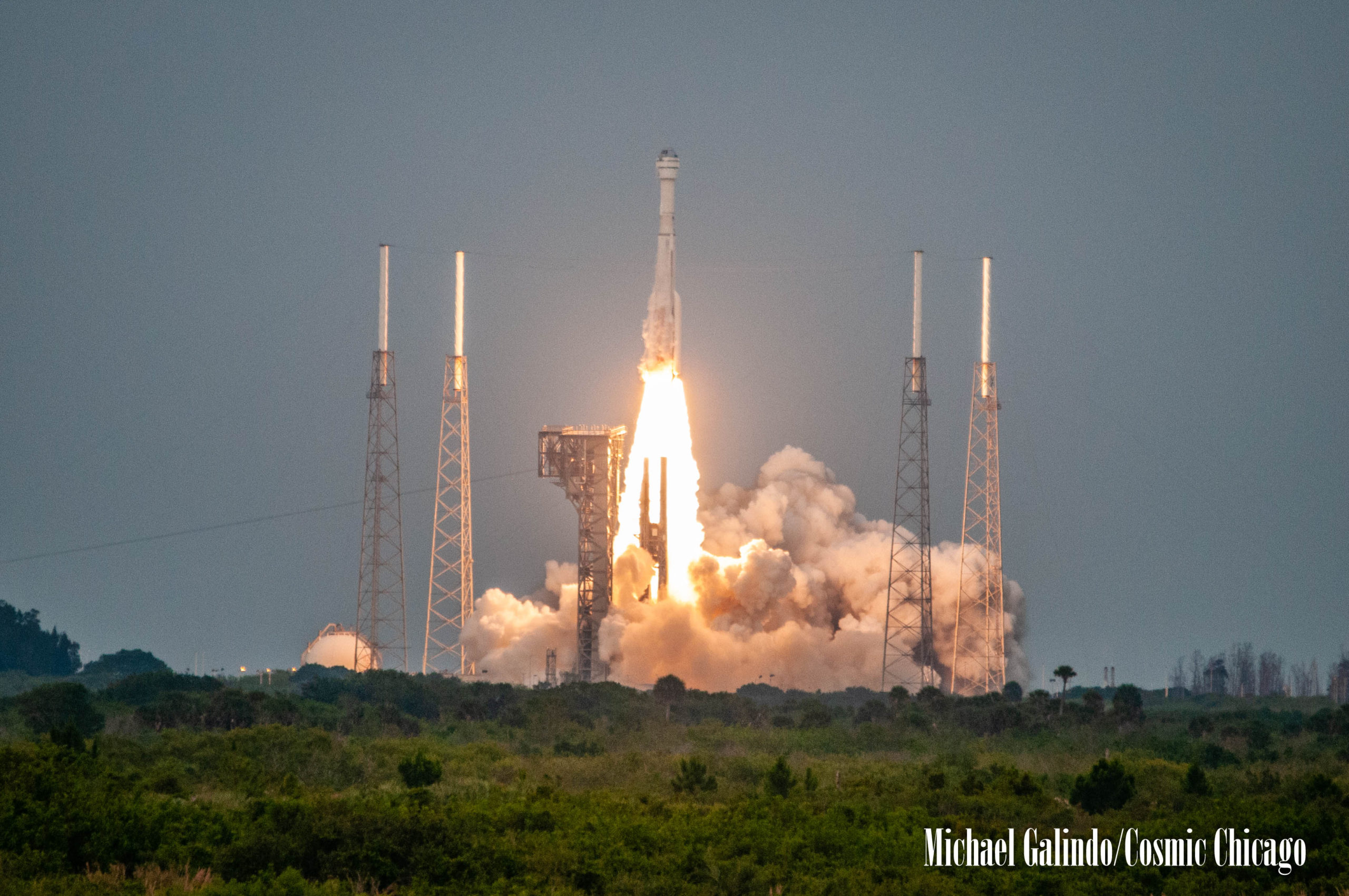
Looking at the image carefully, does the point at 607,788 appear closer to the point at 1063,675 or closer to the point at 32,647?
the point at 1063,675

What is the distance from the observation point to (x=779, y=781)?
45812 mm

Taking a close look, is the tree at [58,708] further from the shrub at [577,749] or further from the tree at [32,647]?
the tree at [32,647]

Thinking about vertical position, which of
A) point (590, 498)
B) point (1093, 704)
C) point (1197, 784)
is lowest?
point (1197, 784)

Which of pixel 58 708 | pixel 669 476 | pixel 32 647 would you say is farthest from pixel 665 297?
pixel 32 647

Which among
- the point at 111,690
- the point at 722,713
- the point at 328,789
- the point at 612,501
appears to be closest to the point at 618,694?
the point at 722,713

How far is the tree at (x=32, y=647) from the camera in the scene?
11712 cm

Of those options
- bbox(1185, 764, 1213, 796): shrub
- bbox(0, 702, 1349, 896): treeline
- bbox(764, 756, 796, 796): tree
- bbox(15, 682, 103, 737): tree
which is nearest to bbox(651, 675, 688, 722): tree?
bbox(0, 702, 1349, 896): treeline

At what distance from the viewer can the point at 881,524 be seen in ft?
297

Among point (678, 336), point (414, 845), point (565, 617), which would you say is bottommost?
point (414, 845)

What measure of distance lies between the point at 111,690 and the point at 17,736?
17723 millimetres

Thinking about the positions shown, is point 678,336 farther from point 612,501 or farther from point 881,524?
point 881,524

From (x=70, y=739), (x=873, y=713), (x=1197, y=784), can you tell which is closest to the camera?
(x=70, y=739)

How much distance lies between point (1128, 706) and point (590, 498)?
2083 centimetres

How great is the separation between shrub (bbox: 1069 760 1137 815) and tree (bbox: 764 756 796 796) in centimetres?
612
